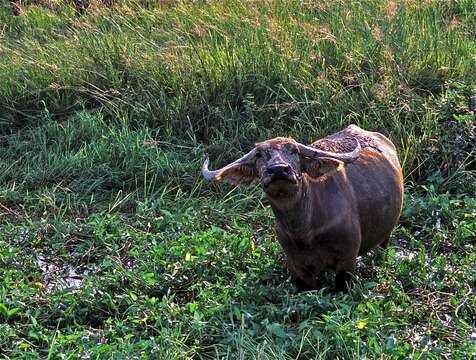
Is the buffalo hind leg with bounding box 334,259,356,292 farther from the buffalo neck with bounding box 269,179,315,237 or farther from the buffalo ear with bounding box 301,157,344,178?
the buffalo ear with bounding box 301,157,344,178

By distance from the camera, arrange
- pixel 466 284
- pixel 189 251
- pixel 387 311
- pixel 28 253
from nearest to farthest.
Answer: pixel 387 311, pixel 466 284, pixel 189 251, pixel 28 253

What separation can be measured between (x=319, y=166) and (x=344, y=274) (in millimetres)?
557

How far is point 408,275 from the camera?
4188mm

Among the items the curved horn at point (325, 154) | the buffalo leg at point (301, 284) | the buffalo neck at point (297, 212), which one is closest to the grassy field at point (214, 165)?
the buffalo leg at point (301, 284)

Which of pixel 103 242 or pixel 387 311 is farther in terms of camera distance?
pixel 103 242

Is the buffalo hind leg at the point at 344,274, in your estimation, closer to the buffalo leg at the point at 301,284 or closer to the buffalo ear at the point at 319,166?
the buffalo leg at the point at 301,284

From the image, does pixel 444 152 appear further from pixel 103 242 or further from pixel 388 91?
pixel 103 242

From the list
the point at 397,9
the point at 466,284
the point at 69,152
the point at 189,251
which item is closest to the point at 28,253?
the point at 189,251

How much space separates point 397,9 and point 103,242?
3296mm

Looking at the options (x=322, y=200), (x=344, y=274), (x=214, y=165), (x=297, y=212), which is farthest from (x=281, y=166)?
(x=214, y=165)

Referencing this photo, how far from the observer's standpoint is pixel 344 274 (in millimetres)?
3957

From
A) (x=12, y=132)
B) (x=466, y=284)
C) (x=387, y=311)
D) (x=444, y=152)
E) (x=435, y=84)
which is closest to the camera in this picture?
(x=387, y=311)

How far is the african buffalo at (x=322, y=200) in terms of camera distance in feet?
12.2

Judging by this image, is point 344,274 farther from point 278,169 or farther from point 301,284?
point 278,169
